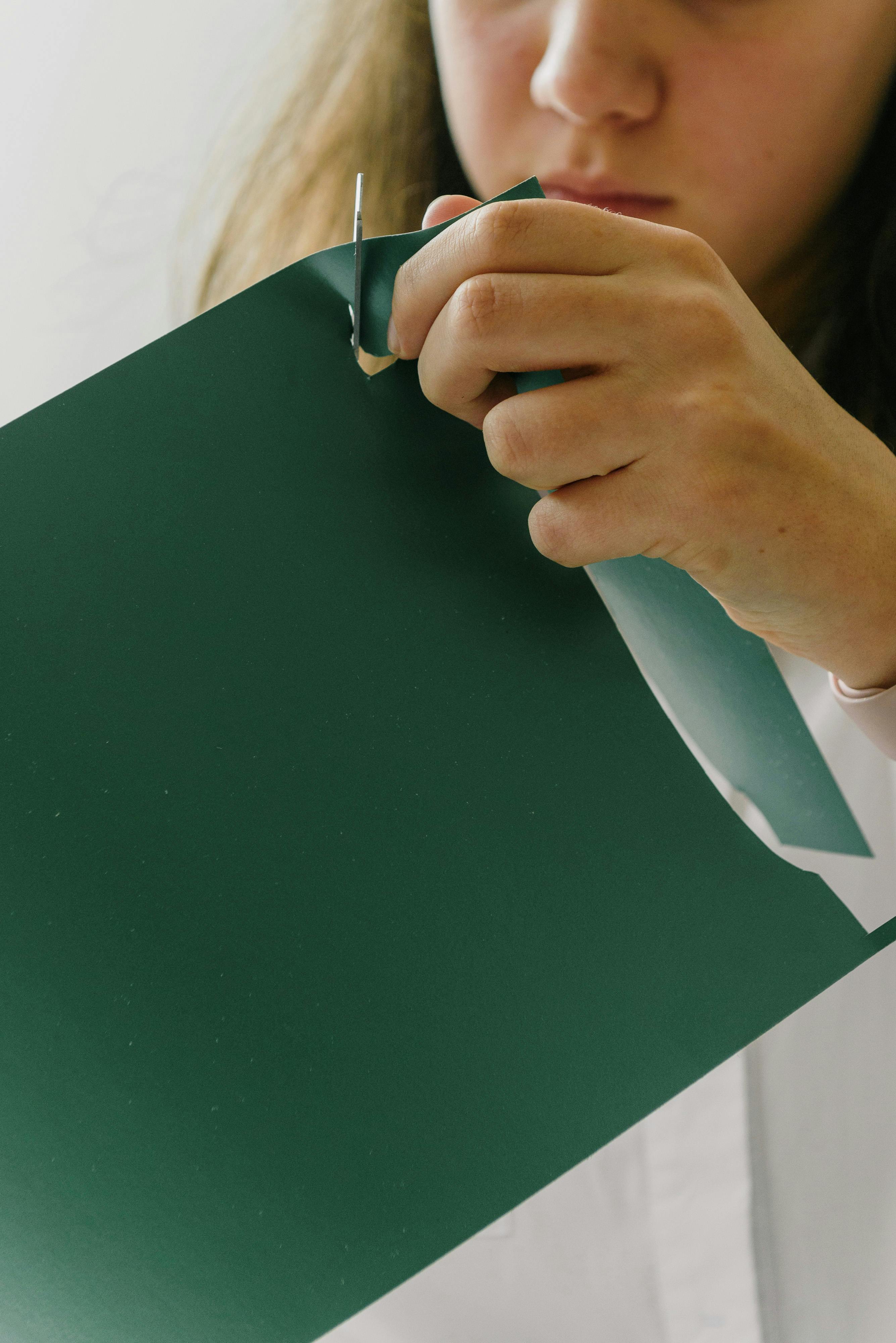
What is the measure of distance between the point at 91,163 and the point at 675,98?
99 centimetres

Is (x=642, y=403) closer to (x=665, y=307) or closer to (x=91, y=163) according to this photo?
(x=665, y=307)

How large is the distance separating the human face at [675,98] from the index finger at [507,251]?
202 millimetres

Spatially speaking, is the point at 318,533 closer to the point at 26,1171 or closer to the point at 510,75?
the point at 26,1171

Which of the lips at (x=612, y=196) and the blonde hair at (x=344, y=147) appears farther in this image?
the blonde hair at (x=344, y=147)

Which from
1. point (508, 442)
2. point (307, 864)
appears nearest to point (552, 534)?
point (508, 442)

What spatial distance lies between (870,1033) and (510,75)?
0.64 metres

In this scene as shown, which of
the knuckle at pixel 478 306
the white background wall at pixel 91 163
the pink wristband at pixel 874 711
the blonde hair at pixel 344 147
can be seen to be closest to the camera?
the knuckle at pixel 478 306

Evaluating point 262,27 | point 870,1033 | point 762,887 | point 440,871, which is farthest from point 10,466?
point 262,27

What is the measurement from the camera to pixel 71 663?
0.94 feet

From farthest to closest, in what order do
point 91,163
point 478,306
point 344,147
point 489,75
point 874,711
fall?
point 91,163, point 344,147, point 489,75, point 874,711, point 478,306

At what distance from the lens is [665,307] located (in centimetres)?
30

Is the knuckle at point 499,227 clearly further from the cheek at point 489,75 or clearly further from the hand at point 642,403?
the cheek at point 489,75

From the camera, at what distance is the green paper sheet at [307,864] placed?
0.95 feet

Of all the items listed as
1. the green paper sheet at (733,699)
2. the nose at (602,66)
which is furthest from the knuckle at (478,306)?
the nose at (602,66)
